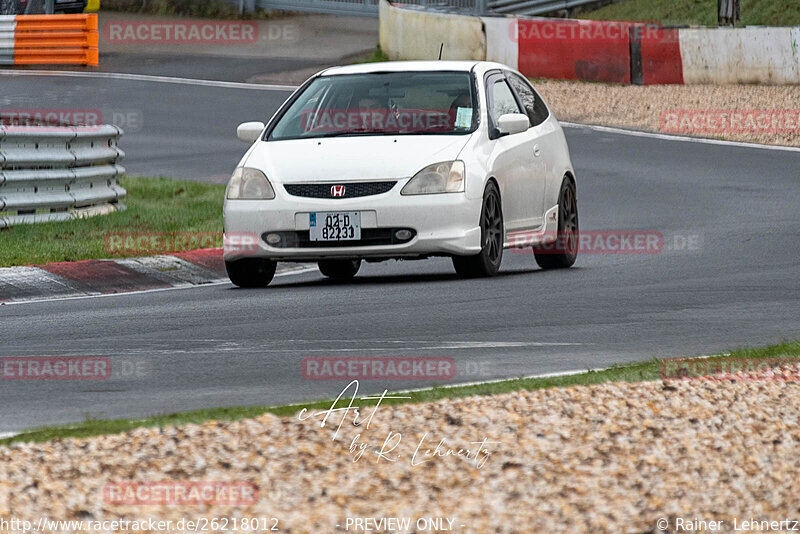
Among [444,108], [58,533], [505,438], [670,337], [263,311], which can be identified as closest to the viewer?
[58,533]

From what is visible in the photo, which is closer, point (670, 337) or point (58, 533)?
point (58, 533)

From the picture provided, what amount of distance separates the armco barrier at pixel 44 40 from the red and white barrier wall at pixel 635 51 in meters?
7.96

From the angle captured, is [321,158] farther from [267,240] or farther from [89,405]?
[89,405]

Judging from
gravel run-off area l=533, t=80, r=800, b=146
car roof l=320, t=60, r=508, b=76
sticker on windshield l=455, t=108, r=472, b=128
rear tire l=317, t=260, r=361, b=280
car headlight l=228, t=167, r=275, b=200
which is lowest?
gravel run-off area l=533, t=80, r=800, b=146

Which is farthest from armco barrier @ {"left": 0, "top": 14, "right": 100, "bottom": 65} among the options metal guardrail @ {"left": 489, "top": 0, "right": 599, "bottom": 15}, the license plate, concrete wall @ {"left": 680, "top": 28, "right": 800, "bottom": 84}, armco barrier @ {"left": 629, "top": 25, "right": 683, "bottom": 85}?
the license plate

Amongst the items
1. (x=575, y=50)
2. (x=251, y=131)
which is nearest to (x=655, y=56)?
(x=575, y=50)

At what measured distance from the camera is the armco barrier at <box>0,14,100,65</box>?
3366 centimetres

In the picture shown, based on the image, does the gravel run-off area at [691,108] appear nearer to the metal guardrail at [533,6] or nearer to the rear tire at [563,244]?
the rear tire at [563,244]

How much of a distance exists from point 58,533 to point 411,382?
2.82m

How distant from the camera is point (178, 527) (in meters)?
5.01

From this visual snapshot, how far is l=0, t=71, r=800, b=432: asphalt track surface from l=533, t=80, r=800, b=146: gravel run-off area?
579 cm

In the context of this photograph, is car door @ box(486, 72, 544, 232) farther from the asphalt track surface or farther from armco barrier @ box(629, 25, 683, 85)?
armco barrier @ box(629, 25, 683, 85)

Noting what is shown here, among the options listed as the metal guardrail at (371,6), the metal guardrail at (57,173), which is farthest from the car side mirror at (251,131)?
the metal guardrail at (371,6)

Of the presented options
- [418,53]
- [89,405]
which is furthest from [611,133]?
[89,405]
